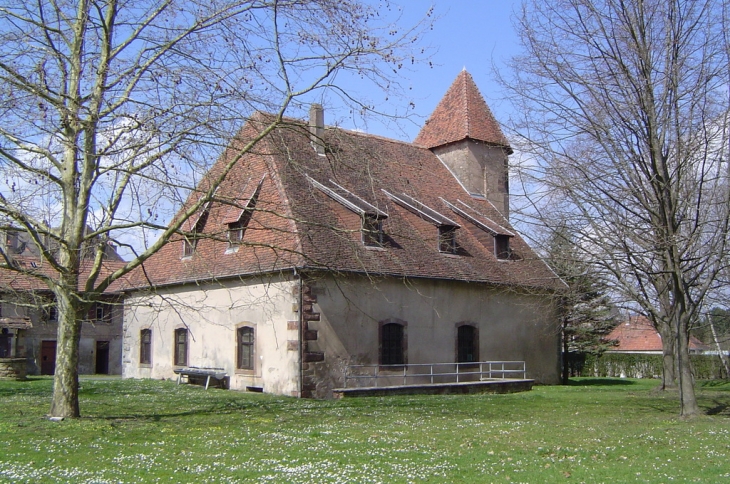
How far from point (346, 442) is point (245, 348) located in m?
10.7

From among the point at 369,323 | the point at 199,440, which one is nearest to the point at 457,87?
the point at 369,323

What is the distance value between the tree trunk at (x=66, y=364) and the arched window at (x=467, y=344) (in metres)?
13.4

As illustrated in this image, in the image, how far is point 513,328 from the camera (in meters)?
26.1

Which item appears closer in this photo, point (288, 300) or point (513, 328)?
point (288, 300)

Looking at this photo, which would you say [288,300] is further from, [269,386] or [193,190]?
[193,190]

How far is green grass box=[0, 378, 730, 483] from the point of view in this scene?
9164mm

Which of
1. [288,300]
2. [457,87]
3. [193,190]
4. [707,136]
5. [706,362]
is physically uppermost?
[457,87]

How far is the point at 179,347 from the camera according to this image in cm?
2472

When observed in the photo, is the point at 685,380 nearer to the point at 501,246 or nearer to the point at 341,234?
the point at 341,234

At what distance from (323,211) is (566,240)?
25.4 ft

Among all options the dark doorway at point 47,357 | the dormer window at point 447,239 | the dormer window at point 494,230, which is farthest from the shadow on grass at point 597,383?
the dark doorway at point 47,357

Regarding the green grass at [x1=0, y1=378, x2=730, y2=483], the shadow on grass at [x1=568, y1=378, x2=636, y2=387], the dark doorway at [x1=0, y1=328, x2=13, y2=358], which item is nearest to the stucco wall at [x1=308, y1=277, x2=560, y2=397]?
the green grass at [x1=0, y1=378, x2=730, y2=483]

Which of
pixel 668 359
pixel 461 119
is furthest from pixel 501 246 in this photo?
pixel 461 119

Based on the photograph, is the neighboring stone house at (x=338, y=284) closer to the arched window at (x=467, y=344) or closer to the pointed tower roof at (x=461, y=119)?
the arched window at (x=467, y=344)
